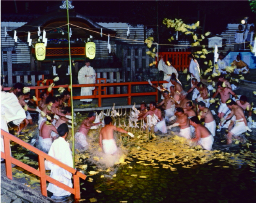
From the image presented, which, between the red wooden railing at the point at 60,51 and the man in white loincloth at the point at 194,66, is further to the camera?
the red wooden railing at the point at 60,51

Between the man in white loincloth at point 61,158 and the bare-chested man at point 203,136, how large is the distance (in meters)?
4.09

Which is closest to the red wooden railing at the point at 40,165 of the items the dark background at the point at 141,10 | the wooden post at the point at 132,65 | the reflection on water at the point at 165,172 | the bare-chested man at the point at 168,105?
the reflection on water at the point at 165,172

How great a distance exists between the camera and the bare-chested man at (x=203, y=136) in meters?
9.59

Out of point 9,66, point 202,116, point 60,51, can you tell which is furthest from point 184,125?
point 60,51

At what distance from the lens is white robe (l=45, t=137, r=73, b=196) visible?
675cm

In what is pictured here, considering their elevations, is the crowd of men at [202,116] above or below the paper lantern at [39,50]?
below

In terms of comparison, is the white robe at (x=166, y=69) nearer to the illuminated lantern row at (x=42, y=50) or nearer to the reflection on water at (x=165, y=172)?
the illuminated lantern row at (x=42, y=50)

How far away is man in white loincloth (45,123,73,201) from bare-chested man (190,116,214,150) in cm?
409

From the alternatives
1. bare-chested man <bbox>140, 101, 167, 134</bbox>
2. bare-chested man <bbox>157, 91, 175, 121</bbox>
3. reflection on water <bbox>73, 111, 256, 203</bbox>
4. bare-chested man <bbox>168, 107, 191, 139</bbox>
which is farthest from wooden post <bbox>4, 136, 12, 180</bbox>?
bare-chested man <bbox>157, 91, 175, 121</bbox>

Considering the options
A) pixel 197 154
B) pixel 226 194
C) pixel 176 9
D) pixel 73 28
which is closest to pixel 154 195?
pixel 226 194

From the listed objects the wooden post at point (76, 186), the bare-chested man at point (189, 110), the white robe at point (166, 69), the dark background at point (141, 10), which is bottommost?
the wooden post at point (76, 186)

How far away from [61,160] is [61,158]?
0.04m

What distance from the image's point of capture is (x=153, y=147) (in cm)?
1006

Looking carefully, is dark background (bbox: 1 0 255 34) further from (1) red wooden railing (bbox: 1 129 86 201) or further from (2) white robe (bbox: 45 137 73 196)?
(1) red wooden railing (bbox: 1 129 86 201)
